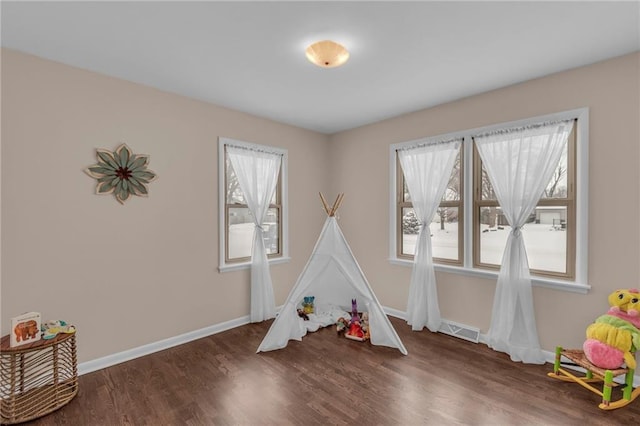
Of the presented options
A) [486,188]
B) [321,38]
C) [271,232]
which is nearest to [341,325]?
[271,232]

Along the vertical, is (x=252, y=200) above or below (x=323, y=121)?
below

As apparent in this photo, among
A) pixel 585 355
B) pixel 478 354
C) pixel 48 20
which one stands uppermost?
pixel 48 20

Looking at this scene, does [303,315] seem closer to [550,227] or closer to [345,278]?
[345,278]

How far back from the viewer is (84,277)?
2.61m

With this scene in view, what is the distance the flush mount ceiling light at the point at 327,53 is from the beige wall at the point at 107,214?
173 cm

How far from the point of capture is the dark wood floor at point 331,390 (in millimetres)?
2049

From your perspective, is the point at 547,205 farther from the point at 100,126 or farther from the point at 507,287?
the point at 100,126

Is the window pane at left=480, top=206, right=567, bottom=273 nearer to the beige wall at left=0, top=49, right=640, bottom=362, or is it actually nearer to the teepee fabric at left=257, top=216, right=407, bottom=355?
the beige wall at left=0, top=49, right=640, bottom=362

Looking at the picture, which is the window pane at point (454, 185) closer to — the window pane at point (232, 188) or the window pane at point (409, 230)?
the window pane at point (409, 230)

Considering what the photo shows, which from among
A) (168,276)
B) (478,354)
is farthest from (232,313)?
(478,354)

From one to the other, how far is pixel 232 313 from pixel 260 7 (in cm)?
317

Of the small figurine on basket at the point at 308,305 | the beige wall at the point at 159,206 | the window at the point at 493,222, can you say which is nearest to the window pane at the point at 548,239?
the window at the point at 493,222

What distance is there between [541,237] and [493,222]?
0.45 meters

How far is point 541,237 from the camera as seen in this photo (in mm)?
2871
